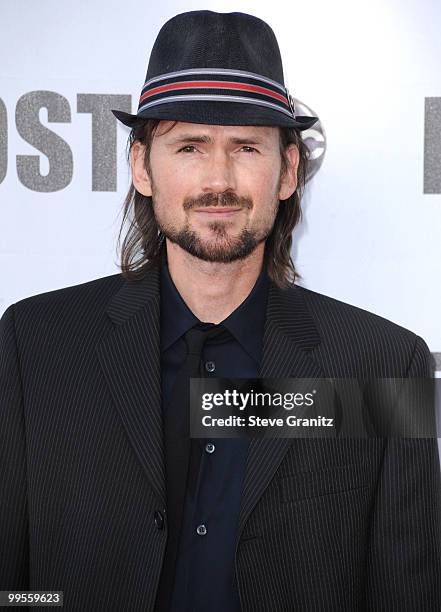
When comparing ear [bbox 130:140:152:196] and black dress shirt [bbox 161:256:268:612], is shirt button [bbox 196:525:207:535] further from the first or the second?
ear [bbox 130:140:152:196]

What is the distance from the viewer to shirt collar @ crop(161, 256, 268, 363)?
5.51 feet

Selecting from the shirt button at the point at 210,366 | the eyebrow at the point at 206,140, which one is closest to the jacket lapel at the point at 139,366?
the shirt button at the point at 210,366

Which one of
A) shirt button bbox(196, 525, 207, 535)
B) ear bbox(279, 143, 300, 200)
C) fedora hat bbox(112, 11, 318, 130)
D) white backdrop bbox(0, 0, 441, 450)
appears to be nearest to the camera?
shirt button bbox(196, 525, 207, 535)

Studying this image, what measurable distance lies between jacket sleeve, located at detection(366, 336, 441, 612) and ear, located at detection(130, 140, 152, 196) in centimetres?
80

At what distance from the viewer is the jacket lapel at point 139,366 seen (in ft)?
5.03

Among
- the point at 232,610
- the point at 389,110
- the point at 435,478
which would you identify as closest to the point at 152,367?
the point at 232,610

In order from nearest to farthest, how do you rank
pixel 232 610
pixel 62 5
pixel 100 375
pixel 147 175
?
pixel 232 610, pixel 100 375, pixel 147 175, pixel 62 5

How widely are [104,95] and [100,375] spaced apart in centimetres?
87

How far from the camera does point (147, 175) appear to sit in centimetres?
182

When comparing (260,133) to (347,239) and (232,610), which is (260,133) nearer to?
(347,239)

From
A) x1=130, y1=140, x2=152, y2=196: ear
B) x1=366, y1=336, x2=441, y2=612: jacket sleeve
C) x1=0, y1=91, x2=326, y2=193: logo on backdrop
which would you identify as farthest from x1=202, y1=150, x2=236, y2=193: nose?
x1=366, y1=336, x2=441, y2=612: jacket sleeve

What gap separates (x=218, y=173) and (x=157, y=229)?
1.25ft

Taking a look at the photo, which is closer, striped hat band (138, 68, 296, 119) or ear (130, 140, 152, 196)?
striped hat band (138, 68, 296, 119)

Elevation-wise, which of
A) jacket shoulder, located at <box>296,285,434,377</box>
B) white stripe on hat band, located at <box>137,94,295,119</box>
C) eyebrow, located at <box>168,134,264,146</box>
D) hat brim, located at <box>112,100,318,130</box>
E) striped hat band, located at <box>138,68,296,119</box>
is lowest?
jacket shoulder, located at <box>296,285,434,377</box>
